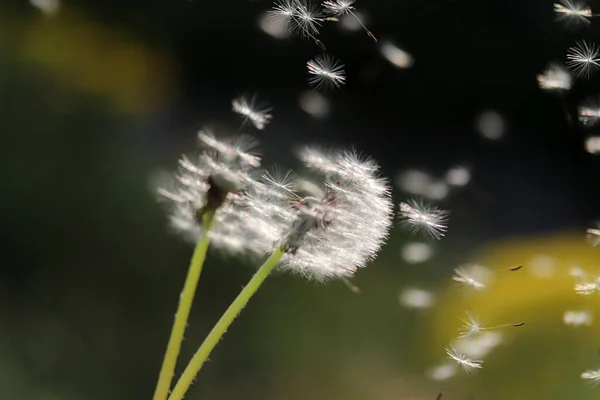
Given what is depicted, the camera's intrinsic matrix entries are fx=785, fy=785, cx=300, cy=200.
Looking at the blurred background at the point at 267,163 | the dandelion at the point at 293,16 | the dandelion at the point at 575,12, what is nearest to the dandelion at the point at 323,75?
the dandelion at the point at 293,16

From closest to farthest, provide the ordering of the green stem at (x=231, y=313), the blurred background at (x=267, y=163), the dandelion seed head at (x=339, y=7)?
the green stem at (x=231, y=313), the dandelion seed head at (x=339, y=7), the blurred background at (x=267, y=163)

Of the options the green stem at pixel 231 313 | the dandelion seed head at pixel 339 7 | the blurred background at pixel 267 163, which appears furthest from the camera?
the blurred background at pixel 267 163

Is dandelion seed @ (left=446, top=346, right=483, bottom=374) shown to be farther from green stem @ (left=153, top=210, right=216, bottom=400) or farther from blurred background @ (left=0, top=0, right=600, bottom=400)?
blurred background @ (left=0, top=0, right=600, bottom=400)

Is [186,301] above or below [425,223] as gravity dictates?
below

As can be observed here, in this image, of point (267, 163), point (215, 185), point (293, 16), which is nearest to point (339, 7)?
point (293, 16)

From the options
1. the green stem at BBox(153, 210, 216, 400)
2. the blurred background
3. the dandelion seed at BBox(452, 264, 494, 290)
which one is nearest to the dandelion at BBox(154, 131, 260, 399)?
the green stem at BBox(153, 210, 216, 400)

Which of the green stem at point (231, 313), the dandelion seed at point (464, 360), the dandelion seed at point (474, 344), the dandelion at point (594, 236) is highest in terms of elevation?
the dandelion at point (594, 236)

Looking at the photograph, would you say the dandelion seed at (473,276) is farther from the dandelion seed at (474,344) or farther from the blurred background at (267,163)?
the blurred background at (267,163)

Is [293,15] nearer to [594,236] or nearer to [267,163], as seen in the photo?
[594,236]

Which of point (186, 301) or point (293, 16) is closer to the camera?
point (186, 301)
